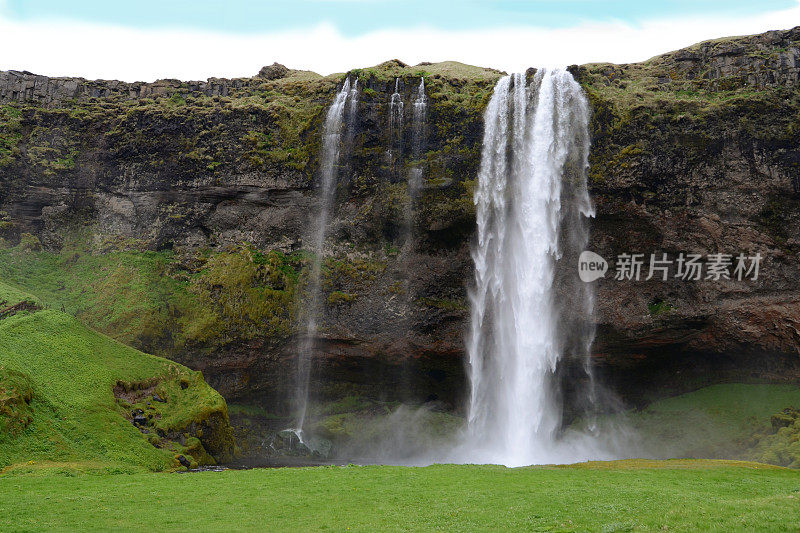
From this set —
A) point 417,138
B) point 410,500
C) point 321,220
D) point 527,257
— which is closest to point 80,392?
point 410,500

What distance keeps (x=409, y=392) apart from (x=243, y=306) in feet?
46.2

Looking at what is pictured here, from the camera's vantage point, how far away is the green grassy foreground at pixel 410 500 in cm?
1530

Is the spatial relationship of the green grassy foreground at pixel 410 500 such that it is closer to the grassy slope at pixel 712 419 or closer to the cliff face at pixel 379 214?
the grassy slope at pixel 712 419

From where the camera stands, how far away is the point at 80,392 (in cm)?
3102

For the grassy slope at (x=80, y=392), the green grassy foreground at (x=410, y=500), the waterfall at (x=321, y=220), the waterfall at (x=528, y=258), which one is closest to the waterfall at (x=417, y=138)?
the waterfall at (x=528, y=258)

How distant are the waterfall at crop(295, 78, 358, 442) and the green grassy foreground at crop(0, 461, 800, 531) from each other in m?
19.7

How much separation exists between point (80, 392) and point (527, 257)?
28404mm

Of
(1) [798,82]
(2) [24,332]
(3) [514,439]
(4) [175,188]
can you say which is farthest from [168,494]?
(1) [798,82]

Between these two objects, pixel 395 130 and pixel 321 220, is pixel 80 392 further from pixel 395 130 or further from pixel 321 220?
pixel 395 130

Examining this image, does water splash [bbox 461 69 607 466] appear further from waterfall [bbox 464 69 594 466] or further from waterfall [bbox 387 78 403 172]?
waterfall [bbox 387 78 403 172]

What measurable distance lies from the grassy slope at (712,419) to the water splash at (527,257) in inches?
182

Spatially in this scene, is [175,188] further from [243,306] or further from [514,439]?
[514,439]

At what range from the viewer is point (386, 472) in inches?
965

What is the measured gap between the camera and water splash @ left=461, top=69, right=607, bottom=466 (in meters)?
41.0
